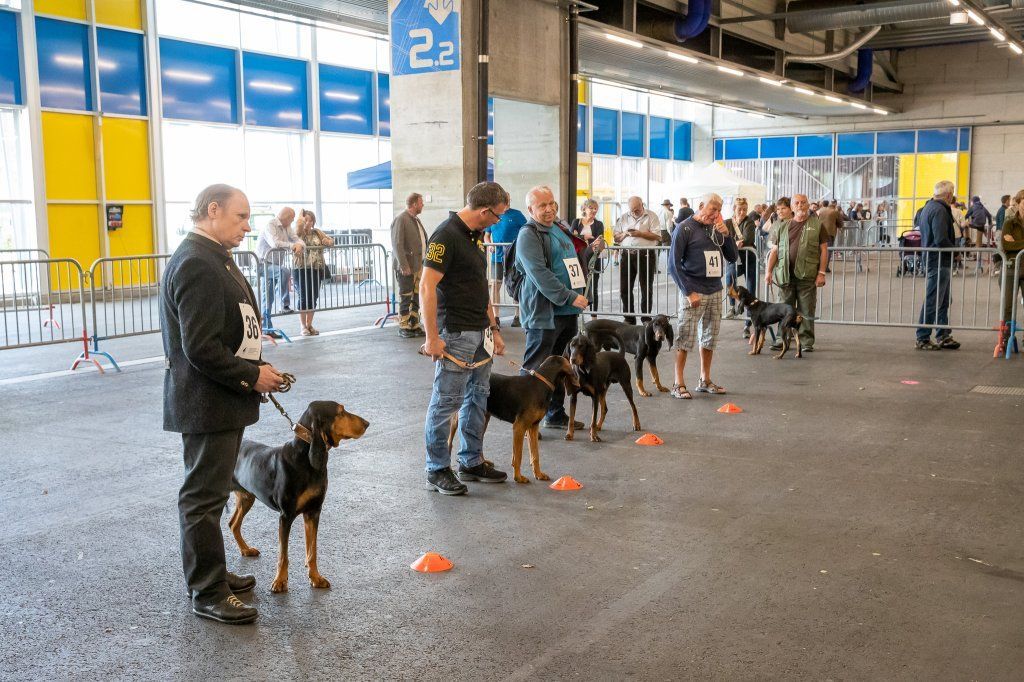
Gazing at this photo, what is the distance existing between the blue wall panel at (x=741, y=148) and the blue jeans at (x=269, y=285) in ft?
98.1

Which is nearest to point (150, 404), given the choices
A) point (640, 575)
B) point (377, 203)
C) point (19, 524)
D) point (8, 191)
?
point (19, 524)

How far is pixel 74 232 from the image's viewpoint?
17625mm

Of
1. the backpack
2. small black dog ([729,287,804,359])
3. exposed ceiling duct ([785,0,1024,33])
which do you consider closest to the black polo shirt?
the backpack

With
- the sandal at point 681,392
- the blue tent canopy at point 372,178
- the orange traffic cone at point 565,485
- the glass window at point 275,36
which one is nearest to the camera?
the orange traffic cone at point 565,485

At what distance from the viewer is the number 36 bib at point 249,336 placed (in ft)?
12.9

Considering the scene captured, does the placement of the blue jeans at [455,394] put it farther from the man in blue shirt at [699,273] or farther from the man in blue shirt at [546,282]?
the man in blue shirt at [699,273]

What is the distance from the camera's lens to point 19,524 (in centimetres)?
536

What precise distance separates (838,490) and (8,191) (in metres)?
15.8

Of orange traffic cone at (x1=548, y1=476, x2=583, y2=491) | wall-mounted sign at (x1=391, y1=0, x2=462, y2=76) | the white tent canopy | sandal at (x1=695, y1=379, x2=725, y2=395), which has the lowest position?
orange traffic cone at (x1=548, y1=476, x2=583, y2=491)

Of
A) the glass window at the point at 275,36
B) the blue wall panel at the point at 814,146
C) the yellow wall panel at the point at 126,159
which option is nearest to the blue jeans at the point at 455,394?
the yellow wall panel at the point at 126,159

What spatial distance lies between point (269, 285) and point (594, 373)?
710 cm

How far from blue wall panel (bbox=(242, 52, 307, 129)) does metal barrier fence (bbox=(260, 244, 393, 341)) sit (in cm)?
673

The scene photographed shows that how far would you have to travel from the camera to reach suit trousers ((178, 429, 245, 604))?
12.9 ft

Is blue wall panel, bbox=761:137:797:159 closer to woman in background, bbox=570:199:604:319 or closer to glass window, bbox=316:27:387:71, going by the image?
glass window, bbox=316:27:387:71
